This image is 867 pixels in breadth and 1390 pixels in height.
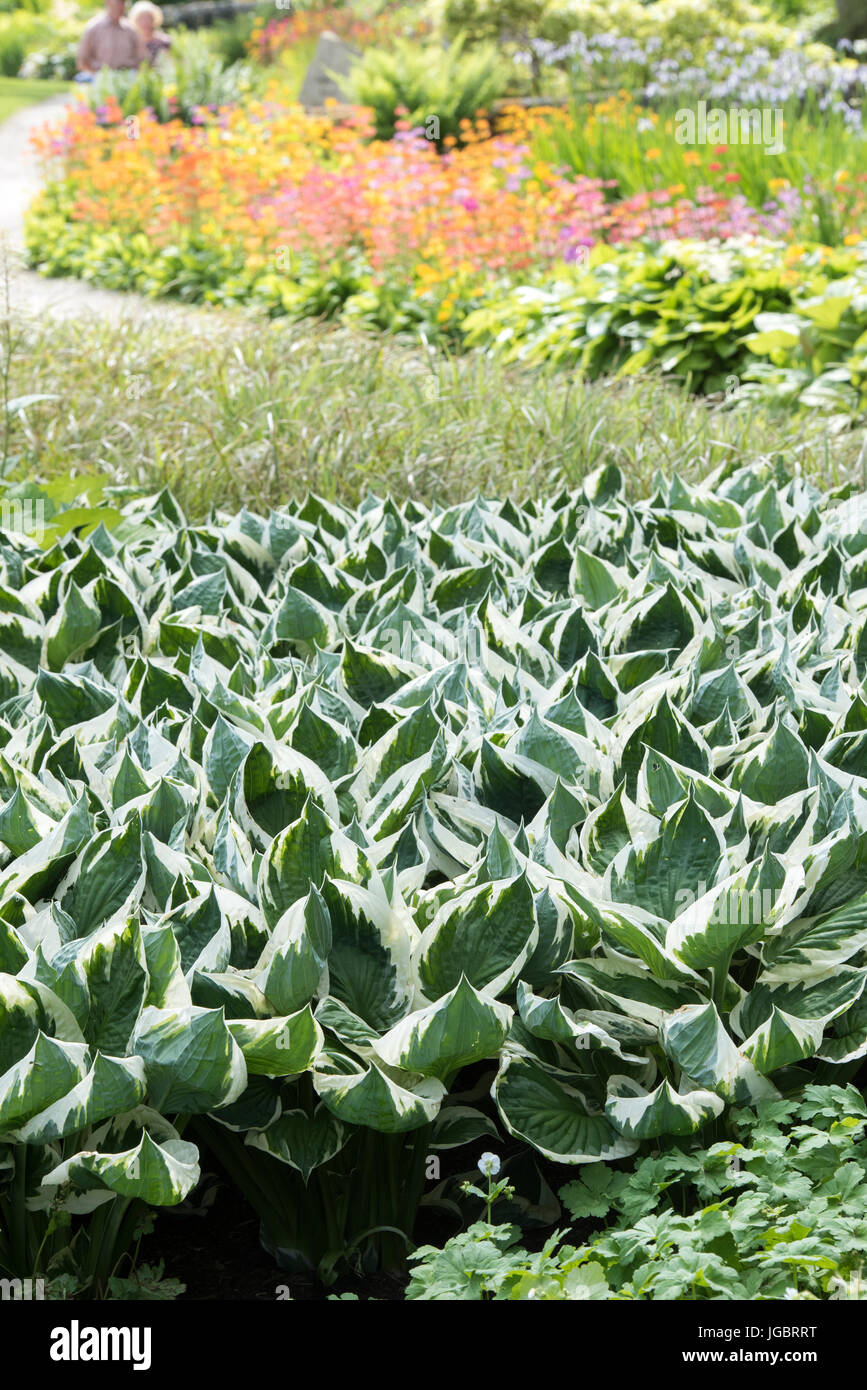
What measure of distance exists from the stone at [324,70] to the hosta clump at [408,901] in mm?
18857

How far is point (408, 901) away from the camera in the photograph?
191 centimetres

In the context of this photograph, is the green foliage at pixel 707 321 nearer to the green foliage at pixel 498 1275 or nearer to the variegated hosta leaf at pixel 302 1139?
the variegated hosta leaf at pixel 302 1139

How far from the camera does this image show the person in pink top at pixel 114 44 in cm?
1761

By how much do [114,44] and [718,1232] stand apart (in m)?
19.0

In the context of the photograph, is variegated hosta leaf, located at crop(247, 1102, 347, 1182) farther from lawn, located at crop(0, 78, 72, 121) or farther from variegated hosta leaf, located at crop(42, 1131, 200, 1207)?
lawn, located at crop(0, 78, 72, 121)

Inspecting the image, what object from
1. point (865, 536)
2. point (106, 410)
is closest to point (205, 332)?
point (106, 410)

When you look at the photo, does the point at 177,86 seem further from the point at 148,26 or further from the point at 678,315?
the point at 678,315

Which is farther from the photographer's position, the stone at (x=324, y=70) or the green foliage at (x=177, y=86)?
the stone at (x=324, y=70)

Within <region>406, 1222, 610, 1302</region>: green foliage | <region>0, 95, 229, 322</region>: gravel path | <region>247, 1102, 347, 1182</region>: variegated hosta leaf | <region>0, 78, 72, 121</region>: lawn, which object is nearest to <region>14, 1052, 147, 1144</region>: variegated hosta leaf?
<region>247, 1102, 347, 1182</region>: variegated hosta leaf

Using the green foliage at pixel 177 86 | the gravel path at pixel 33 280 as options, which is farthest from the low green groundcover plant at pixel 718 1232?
the green foliage at pixel 177 86

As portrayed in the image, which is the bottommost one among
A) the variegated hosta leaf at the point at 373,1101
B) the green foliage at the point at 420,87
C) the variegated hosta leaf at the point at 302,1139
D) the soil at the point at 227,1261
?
the soil at the point at 227,1261

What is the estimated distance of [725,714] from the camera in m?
2.32

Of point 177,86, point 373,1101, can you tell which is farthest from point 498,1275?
point 177,86

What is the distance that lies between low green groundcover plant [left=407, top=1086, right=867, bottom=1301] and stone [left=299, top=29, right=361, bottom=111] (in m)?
19.9
